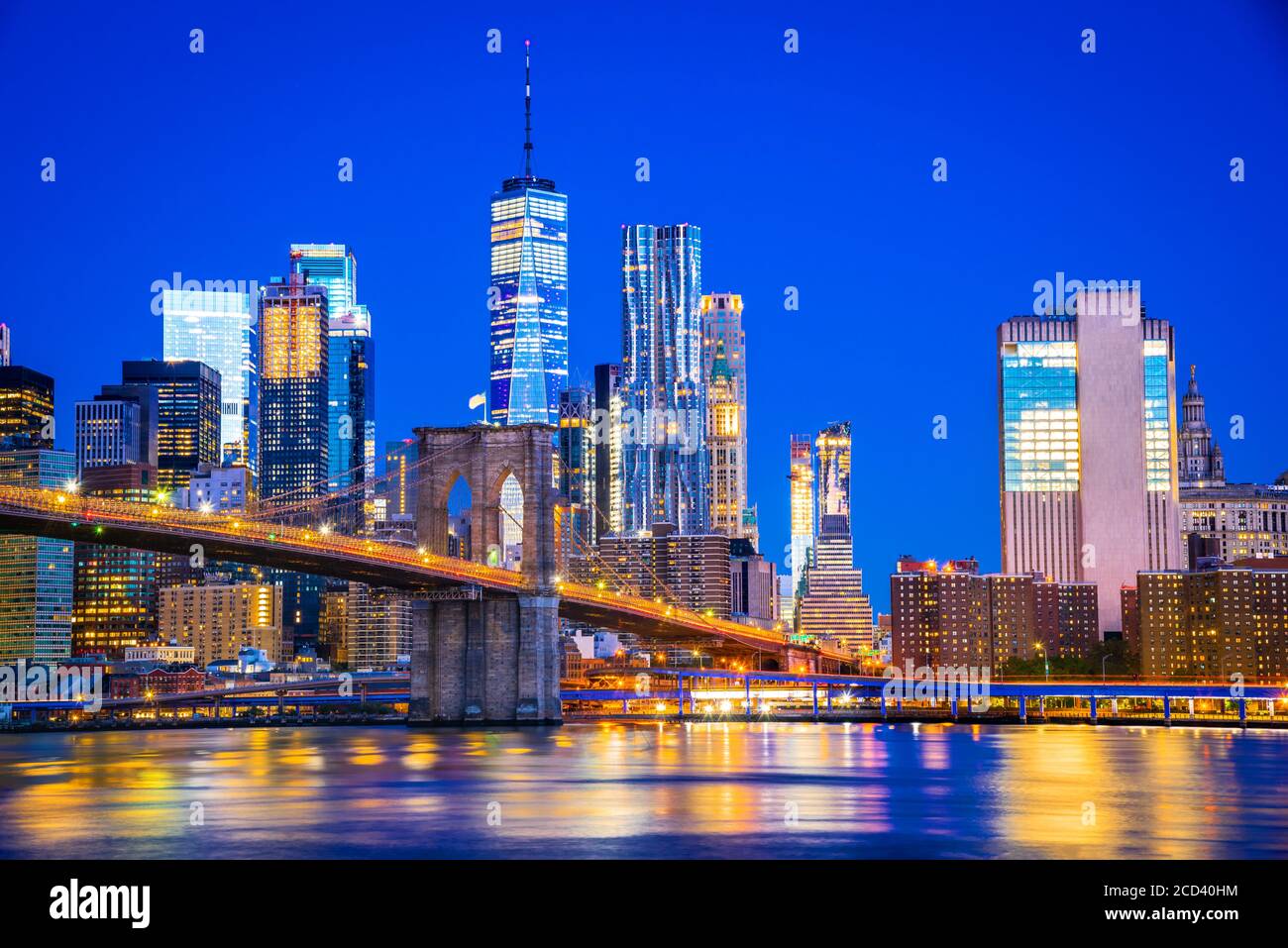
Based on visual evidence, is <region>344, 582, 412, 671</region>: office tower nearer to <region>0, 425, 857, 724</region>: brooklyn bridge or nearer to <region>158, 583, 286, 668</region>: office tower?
<region>158, 583, 286, 668</region>: office tower

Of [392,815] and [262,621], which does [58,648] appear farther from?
[392,815]

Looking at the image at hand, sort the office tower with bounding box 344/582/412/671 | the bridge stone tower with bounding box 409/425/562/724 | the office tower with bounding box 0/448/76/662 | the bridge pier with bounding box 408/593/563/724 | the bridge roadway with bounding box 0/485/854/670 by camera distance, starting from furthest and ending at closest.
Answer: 1. the office tower with bounding box 344/582/412/671
2. the office tower with bounding box 0/448/76/662
3. the bridge stone tower with bounding box 409/425/562/724
4. the bridge pier with bounding box 408/593/563/724
5. the bridge roadway with bounding box 0/485/854/670

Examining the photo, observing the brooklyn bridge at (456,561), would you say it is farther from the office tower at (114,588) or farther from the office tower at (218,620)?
the office tower at (114,588)

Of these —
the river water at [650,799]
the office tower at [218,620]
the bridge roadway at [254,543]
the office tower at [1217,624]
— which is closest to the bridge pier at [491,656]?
the bridge roadway at [254,543]

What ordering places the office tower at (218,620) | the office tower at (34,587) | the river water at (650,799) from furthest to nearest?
the office tower at (218,620), the office tower at (34,587), the river water at (650,799)

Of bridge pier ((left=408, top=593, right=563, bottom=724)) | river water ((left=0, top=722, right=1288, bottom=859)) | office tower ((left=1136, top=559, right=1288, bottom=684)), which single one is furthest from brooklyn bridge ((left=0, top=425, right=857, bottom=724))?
office tower ((left=1136, top=559, right=1288, bottom=684))

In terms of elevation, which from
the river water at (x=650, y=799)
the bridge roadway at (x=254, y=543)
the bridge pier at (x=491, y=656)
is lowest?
the river water at (x=650, y=799)
